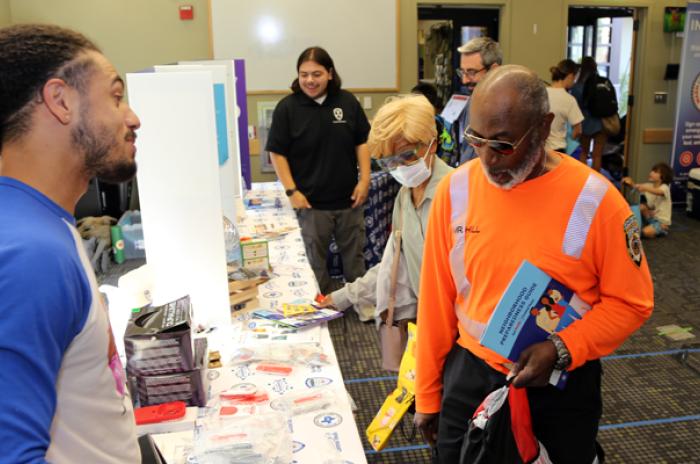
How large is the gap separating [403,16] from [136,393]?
17.7 feet

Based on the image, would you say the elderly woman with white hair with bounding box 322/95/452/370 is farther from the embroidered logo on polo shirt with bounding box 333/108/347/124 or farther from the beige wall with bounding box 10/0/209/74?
the beige wall with bounding box 10/0/209/74

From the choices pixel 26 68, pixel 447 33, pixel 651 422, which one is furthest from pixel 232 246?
pixel 447 33

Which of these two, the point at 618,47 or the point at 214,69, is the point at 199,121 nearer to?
the point at 214,69

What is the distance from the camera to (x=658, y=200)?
18.9 feet

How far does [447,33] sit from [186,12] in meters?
2.67

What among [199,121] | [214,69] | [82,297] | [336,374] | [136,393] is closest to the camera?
[82,297]

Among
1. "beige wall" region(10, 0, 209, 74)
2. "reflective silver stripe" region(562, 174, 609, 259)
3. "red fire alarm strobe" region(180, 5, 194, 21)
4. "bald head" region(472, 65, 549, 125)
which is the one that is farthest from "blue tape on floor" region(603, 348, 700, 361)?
"red fire alarm strobe" region(180, 5, 194, 21)

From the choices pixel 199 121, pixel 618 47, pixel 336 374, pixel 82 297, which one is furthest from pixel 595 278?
pixel 618 47

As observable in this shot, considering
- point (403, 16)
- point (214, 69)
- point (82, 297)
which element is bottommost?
point (82, 297)

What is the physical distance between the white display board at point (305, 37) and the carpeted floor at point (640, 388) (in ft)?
10.0

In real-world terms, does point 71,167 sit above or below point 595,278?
above

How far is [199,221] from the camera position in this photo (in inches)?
69.9

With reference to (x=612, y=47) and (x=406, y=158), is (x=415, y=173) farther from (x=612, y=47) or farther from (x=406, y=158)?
(x=612, y=47)

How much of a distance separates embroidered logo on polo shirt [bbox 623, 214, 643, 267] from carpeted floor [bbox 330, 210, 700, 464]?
52.3 inches
